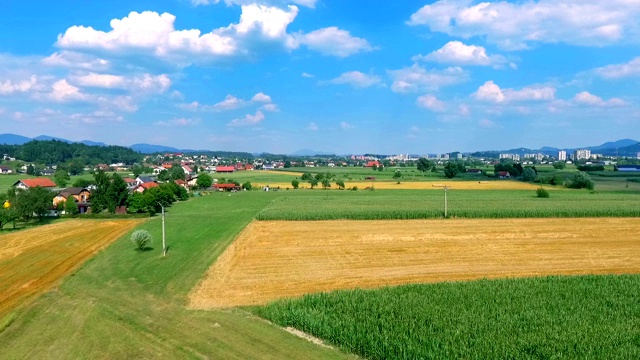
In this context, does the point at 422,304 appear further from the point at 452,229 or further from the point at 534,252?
the point at 452,229

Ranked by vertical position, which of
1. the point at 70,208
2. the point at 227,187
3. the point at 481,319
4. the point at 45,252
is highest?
the point at 227,187

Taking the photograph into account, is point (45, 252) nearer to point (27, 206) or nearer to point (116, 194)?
point (27, 206)

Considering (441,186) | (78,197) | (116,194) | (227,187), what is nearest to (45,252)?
(116,194)

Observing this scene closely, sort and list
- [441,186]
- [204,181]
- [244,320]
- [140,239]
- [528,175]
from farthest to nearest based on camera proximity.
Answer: [528,175] → [204,181] → [441,186] → [140,239] → [244,320]

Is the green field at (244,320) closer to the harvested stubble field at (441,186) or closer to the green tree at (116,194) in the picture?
the green tree at (116,194)

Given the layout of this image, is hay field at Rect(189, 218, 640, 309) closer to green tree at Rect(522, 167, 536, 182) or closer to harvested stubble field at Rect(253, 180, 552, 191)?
harvested stubble field at Rect(253, 180, 552, 191)

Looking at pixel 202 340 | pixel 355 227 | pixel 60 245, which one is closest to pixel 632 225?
pixel 355 227

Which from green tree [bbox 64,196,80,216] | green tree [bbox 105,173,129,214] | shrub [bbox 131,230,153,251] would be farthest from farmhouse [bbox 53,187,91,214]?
shrub [bbox 131,230,153,251]
